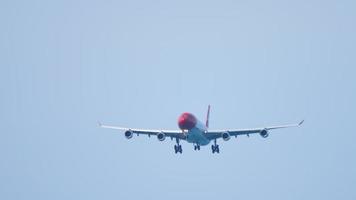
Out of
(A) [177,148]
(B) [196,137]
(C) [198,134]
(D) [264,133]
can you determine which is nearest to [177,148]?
(A) [177,148]

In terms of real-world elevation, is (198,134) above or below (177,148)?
below

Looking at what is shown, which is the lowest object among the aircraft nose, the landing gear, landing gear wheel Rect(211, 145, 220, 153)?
the aircraft nose

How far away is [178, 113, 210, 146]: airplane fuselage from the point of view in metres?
136

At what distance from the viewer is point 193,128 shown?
453 ft

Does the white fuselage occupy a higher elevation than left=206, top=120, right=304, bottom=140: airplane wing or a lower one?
lower

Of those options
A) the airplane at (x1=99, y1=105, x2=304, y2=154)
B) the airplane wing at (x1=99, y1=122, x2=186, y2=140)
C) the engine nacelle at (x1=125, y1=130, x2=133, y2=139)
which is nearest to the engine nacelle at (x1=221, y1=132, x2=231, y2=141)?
the airplane at (x1=99, y1=105, x2=304, y2=154)

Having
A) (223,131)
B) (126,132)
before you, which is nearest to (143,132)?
(126,132)

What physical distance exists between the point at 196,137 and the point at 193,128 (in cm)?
323

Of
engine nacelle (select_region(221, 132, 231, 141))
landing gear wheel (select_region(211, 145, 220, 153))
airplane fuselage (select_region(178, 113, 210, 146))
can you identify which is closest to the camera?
airplane fuselage (select_region(178, 113, 210, 146))

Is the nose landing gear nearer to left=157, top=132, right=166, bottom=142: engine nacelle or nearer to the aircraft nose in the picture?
left=157, top=132, right=166, bottom=142: engine nacelle

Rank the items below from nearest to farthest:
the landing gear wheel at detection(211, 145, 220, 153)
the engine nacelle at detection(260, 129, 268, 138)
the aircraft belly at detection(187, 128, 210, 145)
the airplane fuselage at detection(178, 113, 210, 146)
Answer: the airplane fuselage at detection(178, 113, 210, 146)
the aircraft belly at detection(187, 128, 210, 145)
the engine nacelle at detection(260, 129, 268, 138)
the landing gear wheel at detection(211, 145, 220, 153)

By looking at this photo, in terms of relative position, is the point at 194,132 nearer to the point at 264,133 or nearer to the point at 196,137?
the point at 196,137

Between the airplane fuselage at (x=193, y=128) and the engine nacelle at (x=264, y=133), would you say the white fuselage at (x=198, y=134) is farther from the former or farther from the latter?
the engine nacelle at (x=264, y=133)

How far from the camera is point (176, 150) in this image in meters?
146
